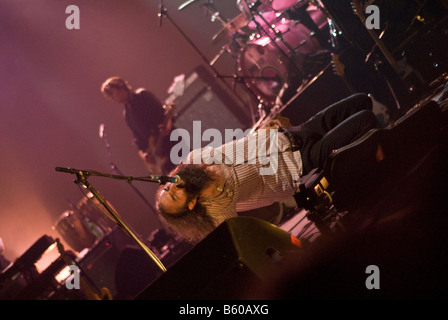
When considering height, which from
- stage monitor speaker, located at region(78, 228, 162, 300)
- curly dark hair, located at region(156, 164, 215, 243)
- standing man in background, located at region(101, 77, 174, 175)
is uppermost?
standing man in background, located at region(101, 77, 174, 175)

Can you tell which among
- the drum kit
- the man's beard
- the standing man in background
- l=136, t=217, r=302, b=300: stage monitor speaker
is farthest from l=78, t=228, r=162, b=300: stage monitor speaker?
l=136, t=217, r=302, b=300: stage monitor speaker

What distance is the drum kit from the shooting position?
5.13 meters

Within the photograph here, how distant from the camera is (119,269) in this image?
14.2 feet

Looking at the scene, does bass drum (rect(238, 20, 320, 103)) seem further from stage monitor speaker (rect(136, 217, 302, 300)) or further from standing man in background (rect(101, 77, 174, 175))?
stage monitor speaker (rect(136, 217, 302, 300))

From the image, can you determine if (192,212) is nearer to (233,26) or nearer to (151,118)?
(151,118)

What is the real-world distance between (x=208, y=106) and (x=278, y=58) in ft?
5.87

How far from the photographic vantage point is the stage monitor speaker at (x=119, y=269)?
14.0ft

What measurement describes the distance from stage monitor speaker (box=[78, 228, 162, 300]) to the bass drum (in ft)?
9.42

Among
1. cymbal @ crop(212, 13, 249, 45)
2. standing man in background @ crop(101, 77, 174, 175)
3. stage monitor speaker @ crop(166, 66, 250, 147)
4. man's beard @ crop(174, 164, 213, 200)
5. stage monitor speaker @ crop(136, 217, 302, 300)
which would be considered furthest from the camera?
stage monitor speaker @ crop(166, 66, 250, 147)

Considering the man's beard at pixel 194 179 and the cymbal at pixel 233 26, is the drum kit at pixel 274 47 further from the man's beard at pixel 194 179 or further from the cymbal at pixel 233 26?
the man's beard at pixel 194 179

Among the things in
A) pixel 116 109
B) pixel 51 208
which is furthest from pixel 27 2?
pixel 51 208

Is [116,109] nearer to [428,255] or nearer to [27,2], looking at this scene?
[27,2]
